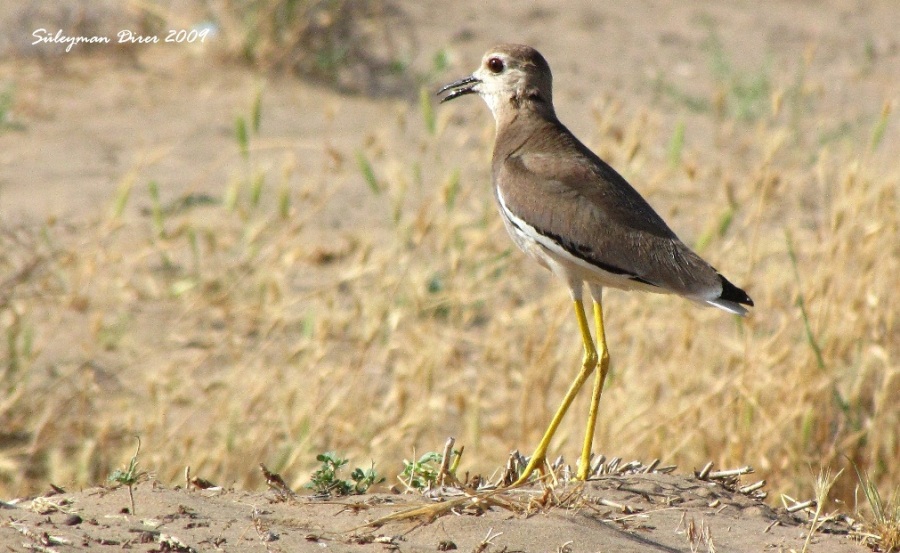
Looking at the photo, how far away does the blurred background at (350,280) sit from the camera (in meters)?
5.95

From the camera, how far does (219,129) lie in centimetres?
961

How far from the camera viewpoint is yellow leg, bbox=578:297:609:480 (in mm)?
4203

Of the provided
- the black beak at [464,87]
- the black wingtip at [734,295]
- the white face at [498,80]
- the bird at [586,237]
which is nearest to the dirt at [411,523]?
the bird at [586,237]

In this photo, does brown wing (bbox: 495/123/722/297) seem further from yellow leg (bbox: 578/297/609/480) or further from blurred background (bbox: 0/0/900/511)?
blurred background (bbox: 0/0/900/511)

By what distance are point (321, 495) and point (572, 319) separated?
3130 mm

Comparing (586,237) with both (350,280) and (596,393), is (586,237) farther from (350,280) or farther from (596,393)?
(350,280)

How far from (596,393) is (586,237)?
541 mm

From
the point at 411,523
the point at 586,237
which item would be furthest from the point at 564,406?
the point at 411,523

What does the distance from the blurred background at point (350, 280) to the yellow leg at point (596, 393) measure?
30.3 inches

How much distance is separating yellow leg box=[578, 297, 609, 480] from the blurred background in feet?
2.53

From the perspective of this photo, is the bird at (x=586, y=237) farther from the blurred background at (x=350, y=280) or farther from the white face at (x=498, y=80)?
the blurred background at (x=350, y=280)

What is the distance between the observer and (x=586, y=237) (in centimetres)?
441

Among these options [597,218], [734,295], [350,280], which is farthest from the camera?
[350,280]

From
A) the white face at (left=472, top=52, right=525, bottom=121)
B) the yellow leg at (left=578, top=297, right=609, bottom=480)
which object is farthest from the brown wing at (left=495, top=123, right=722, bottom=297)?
the white face at (left=472, top=52, right=525, bottom=121)
